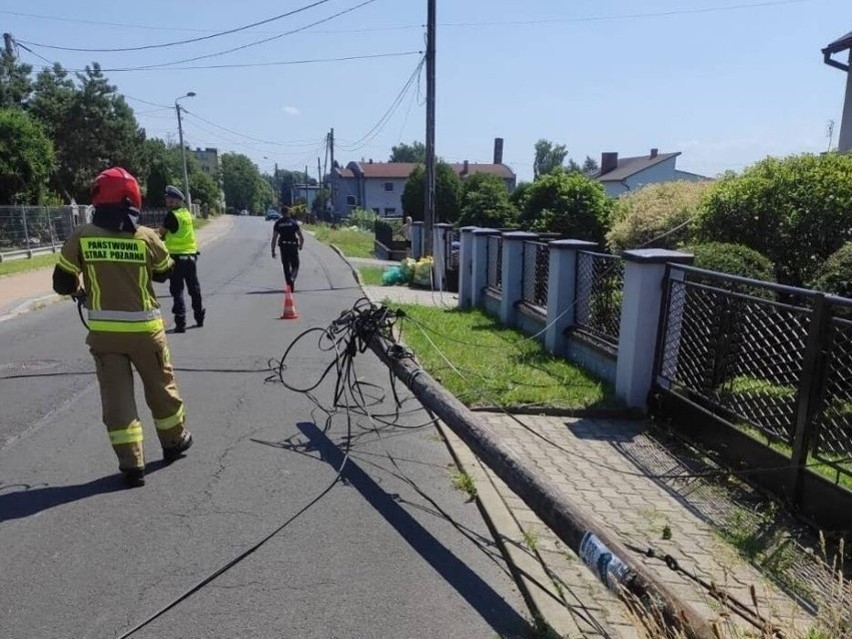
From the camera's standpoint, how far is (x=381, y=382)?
7254 millimetres

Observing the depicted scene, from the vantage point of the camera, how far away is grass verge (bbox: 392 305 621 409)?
6.25m

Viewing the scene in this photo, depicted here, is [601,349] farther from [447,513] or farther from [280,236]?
[280,236]

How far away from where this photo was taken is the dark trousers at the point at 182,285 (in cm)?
944

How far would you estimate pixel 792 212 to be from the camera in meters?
7.69

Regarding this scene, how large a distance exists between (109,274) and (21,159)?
22.4 meters

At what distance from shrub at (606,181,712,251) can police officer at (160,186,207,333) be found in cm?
671

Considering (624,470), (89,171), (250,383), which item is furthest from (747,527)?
(89,171)

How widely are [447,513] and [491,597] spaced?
908 mm

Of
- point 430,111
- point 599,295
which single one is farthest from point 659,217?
point 430,111

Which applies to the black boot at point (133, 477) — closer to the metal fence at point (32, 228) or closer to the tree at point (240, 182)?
the metal fence at point (32, 228)

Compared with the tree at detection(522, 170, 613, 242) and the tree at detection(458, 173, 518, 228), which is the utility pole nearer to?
the tree at detection(522, 170, 613, 242)

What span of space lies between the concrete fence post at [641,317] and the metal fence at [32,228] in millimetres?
21319

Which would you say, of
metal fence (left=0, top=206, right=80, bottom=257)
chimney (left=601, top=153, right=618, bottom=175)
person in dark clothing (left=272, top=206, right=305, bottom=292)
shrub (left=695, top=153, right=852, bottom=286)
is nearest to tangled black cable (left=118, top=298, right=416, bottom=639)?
shrub (left=695, top=153, right=852, bottom=286)

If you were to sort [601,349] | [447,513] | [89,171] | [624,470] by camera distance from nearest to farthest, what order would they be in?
1. [447,513]
2. [624,470]
3. [601,349]
4. [89,171]
